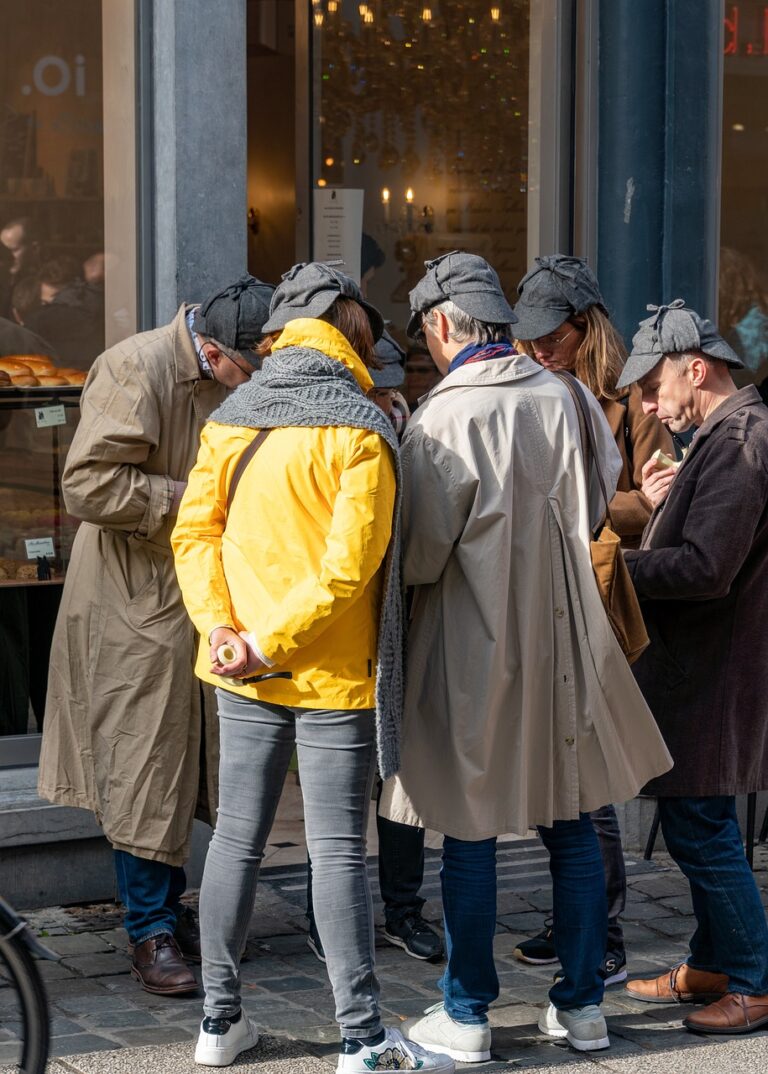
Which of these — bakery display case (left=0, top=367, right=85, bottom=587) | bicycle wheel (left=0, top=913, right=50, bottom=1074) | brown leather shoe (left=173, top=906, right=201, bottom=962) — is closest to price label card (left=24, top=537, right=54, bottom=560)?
bakery display case (left=0, top=367, right=85, bottom=587)

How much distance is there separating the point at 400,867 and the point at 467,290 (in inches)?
78.1

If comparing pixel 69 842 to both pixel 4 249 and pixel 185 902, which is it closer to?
pixel 185 902

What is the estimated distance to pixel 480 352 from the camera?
413 cm

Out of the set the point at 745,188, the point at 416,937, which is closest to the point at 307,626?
the point at 416,937

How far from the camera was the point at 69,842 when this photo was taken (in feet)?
18.2

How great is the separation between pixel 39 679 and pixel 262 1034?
6.45 ft

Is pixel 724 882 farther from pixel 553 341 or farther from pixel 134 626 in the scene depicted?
pixel 134 626

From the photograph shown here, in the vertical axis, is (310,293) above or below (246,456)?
above

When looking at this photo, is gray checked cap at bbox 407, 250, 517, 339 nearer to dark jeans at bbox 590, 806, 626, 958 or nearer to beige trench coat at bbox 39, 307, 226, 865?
beige trench coat at bbox 39, 307, 226, 865

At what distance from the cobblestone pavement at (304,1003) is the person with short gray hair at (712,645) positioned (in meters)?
0.23

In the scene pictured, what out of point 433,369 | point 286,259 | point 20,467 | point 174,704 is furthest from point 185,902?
point 286,259

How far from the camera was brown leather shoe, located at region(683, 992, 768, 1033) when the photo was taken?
4449mm

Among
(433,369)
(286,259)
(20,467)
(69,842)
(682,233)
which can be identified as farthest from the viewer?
(286,259)

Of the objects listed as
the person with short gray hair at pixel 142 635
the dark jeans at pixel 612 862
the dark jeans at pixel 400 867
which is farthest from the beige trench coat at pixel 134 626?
the dark jeans at pixel 612 862
